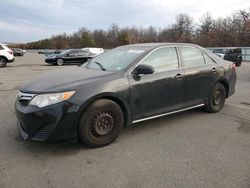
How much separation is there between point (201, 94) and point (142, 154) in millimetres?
2169

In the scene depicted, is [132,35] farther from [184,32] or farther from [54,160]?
[54,160]

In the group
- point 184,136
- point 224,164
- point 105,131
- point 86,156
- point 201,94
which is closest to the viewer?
point 224,164

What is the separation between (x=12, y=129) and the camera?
440 cm

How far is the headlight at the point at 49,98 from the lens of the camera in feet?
10.9

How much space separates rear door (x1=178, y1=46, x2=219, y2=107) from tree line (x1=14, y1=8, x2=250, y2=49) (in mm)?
43040

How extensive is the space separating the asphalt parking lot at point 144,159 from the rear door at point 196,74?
54 centimetres

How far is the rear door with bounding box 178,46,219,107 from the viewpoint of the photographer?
4746mm

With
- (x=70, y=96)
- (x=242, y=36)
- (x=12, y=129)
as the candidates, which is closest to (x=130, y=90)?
(x=70, y=96)

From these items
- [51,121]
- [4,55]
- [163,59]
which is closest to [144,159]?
[51,121]

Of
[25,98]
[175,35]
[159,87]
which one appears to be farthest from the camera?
[175,35]

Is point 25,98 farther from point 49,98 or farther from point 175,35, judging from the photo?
point 175,35

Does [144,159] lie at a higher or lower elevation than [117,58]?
lower

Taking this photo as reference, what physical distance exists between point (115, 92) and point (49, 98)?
936mm

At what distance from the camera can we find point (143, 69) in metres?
3.95
